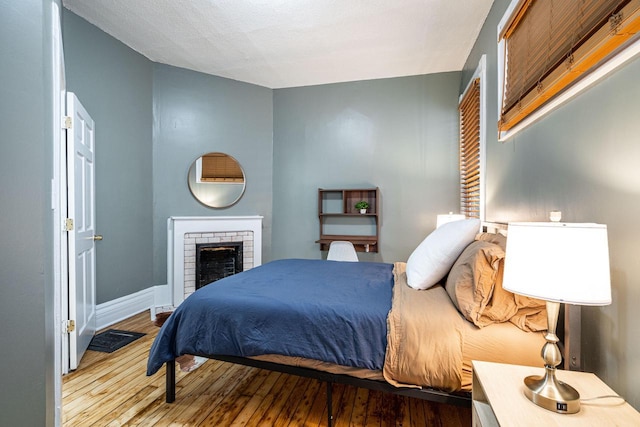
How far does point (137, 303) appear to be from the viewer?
142 inches

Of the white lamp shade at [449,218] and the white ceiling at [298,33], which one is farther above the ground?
the white ceiling at [298,33]

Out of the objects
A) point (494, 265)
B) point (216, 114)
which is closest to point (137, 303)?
point (216, 114)

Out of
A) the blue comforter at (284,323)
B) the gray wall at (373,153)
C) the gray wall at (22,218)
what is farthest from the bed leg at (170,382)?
the gray wall at (373,153)

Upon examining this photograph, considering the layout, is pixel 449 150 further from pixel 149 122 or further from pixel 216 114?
pixel 149 122

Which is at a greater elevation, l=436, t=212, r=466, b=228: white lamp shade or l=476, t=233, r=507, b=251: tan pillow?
l=436, t=212, r=466, b=228: white lamp shade

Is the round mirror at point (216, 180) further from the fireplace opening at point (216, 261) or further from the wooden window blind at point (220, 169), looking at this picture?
the fireplace opening at point (216, 261)

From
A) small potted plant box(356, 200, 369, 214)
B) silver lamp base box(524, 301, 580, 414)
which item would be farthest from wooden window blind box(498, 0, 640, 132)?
small potted plant box(356, 200, 369, 214)

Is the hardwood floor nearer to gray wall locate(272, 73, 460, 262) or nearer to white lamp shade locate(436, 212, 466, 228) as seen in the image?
white lamp shade locate(436, 212, 466, 228)

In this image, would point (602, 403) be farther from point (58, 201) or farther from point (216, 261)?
point (216, 261)

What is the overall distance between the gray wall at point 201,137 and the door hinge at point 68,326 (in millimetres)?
1599

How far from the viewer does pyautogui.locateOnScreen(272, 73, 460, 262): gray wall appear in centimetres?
393

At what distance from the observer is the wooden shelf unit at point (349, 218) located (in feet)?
13.2

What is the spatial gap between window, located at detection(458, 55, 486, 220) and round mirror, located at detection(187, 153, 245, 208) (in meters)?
2.79

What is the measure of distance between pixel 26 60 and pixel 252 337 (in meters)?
1.42
